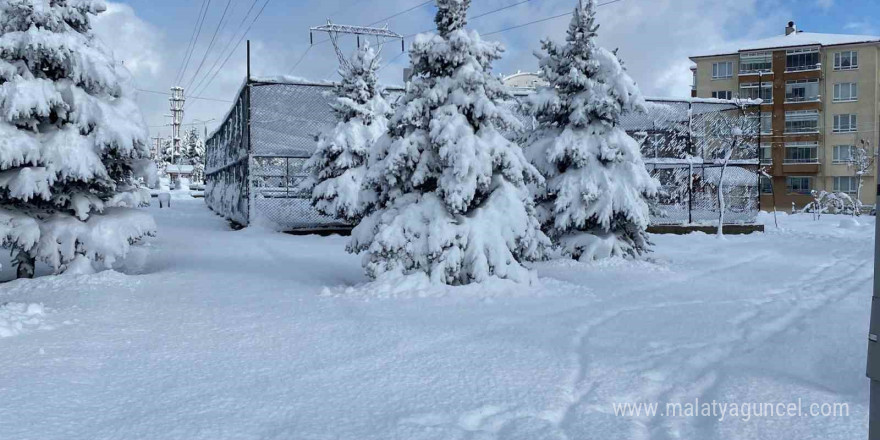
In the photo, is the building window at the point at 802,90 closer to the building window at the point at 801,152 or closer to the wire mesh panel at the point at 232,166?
the building window at the point at 801,152

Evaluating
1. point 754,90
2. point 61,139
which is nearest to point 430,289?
point 61,139

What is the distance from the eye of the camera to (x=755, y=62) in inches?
2002

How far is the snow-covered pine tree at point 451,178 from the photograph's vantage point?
28.2 feet

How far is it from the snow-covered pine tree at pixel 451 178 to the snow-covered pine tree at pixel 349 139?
855 centimetres

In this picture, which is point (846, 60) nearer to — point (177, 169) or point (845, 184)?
point (845, 184)

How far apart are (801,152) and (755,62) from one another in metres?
8.36

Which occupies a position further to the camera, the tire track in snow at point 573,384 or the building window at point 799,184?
the building window at point 799,184

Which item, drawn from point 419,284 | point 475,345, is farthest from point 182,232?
point 475,345

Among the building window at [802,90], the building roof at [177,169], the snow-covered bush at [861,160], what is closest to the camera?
the snow-covered bush at [861,160]

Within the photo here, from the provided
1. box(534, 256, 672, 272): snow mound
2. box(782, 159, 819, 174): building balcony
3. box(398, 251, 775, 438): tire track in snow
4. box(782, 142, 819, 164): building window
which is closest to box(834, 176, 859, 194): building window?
box(782, 159, 819, 174): building balcony

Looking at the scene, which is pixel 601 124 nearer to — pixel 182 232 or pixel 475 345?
pixel 475 345

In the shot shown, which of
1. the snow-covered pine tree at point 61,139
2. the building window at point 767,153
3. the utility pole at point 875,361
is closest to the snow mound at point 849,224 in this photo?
the snow-covered pine tree at point 61,139

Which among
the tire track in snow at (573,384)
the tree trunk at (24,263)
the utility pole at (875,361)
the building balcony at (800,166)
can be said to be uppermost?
the building balcony at (800,166)

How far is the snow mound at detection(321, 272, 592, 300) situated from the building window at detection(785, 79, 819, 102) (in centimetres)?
5044
